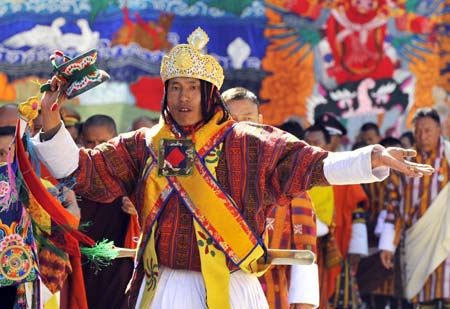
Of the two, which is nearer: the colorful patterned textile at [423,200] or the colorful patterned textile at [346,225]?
the colorful patterned textile at [346,225]

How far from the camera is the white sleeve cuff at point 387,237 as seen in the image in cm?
1089

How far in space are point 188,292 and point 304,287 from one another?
4.44ft

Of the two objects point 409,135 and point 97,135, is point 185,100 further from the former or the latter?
point 409,135

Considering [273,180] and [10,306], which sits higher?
[273,180]

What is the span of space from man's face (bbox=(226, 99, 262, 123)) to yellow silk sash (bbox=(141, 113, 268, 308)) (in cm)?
138

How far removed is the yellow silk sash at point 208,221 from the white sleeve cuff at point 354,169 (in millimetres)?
511

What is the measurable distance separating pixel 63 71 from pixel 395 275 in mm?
5850

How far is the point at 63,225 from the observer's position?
6.23 m

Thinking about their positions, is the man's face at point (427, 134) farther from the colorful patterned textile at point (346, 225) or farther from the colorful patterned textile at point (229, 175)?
the colorful patterned textile at point (229, 175)

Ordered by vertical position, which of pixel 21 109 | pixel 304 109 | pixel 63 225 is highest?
pixel 304 109

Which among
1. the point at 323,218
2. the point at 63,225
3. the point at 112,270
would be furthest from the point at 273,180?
the point at 323,218

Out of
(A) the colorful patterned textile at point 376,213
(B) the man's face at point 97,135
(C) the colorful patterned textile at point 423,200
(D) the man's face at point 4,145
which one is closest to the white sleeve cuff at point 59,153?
(D) the man's face at point 4,145

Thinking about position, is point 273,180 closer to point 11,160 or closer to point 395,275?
point 11,160

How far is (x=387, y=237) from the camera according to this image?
35.8 feet
